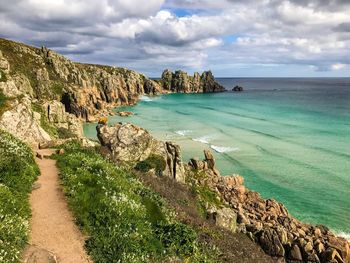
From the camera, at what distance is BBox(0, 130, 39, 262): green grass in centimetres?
1201

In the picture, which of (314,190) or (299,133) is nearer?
(314,190)

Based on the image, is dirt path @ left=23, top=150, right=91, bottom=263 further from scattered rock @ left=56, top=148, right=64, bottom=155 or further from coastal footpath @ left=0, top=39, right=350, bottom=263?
scattered rock @ left=56, top=148, right=64, bottom=155

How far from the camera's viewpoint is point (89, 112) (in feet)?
339

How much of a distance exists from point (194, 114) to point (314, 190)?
76.5 metres

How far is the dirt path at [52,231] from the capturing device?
41.3ft

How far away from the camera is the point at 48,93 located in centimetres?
10450

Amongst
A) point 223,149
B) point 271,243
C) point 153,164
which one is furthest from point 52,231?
point 223,149

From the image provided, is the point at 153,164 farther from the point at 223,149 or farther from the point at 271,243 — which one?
the point at 223,149

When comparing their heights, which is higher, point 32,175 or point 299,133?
point 32,175

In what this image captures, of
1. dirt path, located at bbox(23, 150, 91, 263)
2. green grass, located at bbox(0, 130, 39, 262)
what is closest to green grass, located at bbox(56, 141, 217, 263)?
dirt path, located at bbox(23, 150, 91, 263)

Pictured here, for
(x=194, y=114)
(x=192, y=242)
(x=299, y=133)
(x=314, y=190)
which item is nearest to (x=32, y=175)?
(x=192, y=242)

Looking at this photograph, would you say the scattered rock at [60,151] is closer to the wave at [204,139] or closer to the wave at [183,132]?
the wave at [204,139]

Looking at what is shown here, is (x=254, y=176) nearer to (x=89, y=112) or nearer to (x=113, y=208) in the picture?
(x=113, y=208)

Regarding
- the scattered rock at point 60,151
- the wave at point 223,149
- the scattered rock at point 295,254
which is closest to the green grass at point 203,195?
the scattered rock at point 295,254
